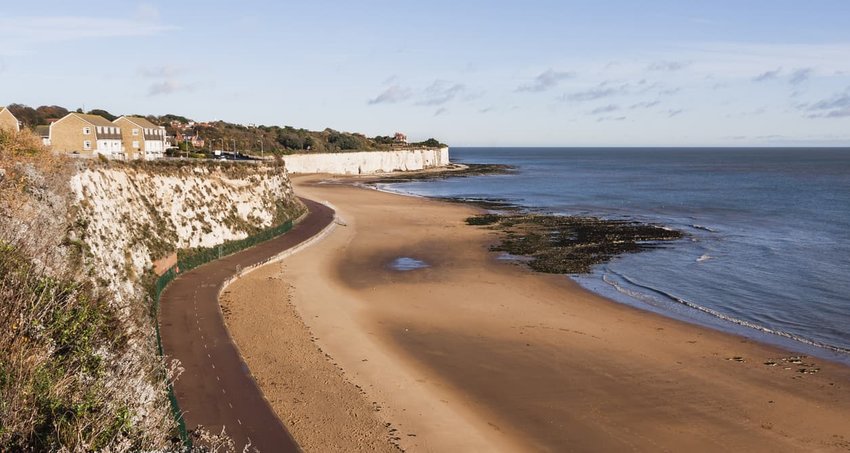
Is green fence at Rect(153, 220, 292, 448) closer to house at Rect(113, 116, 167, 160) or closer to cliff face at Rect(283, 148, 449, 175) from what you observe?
house at Rect(113, 116, 167, 160)

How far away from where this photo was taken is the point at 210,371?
19312 mm

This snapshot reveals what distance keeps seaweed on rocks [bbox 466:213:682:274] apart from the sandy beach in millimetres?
5321

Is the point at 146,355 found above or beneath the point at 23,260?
beneath

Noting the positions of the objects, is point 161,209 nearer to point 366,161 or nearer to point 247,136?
point 247,136

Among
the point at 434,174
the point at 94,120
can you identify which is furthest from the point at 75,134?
the point at 434,174

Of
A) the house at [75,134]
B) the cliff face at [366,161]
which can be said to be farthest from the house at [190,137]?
the house at [75,134]

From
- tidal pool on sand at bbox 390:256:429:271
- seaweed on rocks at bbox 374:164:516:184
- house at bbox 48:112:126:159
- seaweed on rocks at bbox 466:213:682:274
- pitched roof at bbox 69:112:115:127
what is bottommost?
tidal pool on sand at bbox 390:256:429:271

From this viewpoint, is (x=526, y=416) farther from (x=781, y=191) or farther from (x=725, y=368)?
(x=781, y=191)

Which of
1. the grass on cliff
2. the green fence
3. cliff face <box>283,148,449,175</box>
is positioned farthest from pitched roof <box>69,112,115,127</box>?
cliff face <box>283,148,449,175</box>

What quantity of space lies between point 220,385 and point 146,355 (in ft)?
7.99

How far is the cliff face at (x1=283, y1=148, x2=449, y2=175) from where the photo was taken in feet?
356

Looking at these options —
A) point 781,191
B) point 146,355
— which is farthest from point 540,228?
point 781,191

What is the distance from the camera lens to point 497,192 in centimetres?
8969

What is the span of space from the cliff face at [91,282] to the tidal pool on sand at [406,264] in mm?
10252
